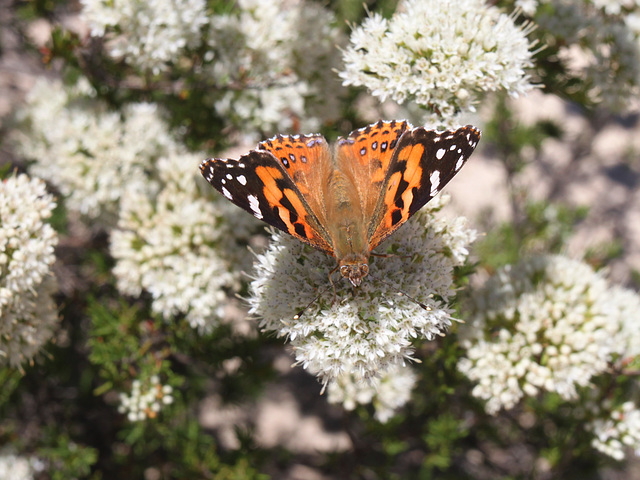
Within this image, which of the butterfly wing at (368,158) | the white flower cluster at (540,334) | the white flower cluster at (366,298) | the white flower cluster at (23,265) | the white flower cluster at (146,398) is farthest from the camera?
the white flower cluster at (146,398)

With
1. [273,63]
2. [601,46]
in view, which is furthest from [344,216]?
[601,46]

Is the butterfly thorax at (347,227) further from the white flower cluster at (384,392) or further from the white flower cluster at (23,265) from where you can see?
the white flower cluster at (23,265)

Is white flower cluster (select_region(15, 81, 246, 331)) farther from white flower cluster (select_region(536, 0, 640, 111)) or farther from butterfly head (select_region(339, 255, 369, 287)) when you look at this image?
white flower cluster (select_region(536, 0, 640, 111))

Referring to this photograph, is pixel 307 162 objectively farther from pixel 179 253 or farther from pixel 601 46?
pixel 601 46

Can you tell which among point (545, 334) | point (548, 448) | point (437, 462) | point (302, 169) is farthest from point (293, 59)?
point (548, 448)

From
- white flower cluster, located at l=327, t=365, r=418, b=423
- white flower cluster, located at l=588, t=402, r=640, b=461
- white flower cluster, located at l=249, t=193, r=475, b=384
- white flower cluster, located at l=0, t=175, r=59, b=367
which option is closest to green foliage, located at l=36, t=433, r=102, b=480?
white flower cluster, located at l=0, t=175, r=59, b=367

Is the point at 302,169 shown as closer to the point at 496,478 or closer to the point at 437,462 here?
the point at 437,462

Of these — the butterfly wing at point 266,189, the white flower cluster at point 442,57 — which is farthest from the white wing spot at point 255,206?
the white flower cluster at point 442,57
